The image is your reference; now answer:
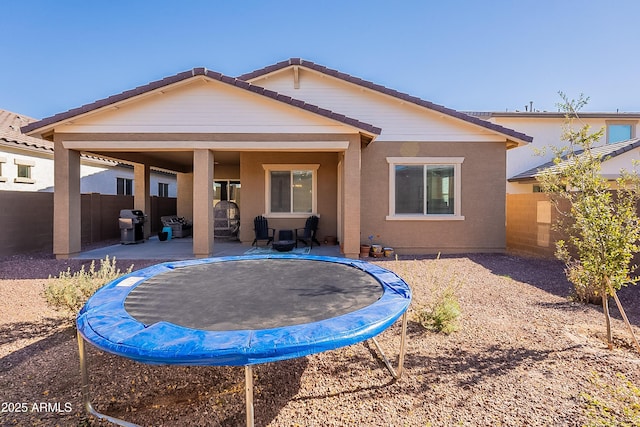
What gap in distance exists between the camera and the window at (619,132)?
1702 centimetres

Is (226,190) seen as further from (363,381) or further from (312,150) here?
(363,381)

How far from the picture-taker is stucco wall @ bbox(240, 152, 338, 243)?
416 inches

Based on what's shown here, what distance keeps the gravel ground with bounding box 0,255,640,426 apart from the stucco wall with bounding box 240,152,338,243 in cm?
663

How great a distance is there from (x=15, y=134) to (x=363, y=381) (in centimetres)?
1599

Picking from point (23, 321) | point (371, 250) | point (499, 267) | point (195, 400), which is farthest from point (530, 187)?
point (23, 321)


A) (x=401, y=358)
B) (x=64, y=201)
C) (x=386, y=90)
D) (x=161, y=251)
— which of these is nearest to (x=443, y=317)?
(x=401, y=358)

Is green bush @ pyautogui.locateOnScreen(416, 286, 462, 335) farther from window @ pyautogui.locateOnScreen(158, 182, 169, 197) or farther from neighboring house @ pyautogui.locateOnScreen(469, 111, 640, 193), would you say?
window @ pyautogui.locateOnScreen(158, 182, 169, 197)

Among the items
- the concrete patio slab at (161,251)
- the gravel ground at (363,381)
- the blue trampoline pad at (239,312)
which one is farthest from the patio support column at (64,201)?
the blue trampoline pad at (239,312)

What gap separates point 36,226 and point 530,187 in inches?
750

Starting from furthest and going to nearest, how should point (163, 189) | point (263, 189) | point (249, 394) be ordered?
point (163, 189), point (263, 189), point (249, 394)

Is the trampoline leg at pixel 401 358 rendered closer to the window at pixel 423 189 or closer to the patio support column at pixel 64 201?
the window at pixel 423 189

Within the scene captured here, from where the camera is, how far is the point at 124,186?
721 inches

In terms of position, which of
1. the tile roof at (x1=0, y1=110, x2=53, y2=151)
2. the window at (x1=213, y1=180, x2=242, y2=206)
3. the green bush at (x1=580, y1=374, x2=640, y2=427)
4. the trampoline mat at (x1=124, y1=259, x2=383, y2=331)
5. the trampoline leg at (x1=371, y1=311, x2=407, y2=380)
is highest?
the tile roof at (x1=0, y1=110, x2=53, y2=151)

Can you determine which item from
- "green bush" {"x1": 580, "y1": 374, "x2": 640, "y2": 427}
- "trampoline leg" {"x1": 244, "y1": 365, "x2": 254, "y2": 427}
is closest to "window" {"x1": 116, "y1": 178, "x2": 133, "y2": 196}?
"trampoline leg" {"x1": 244, "y1": 365, "x2": 254, "y2": 427}
